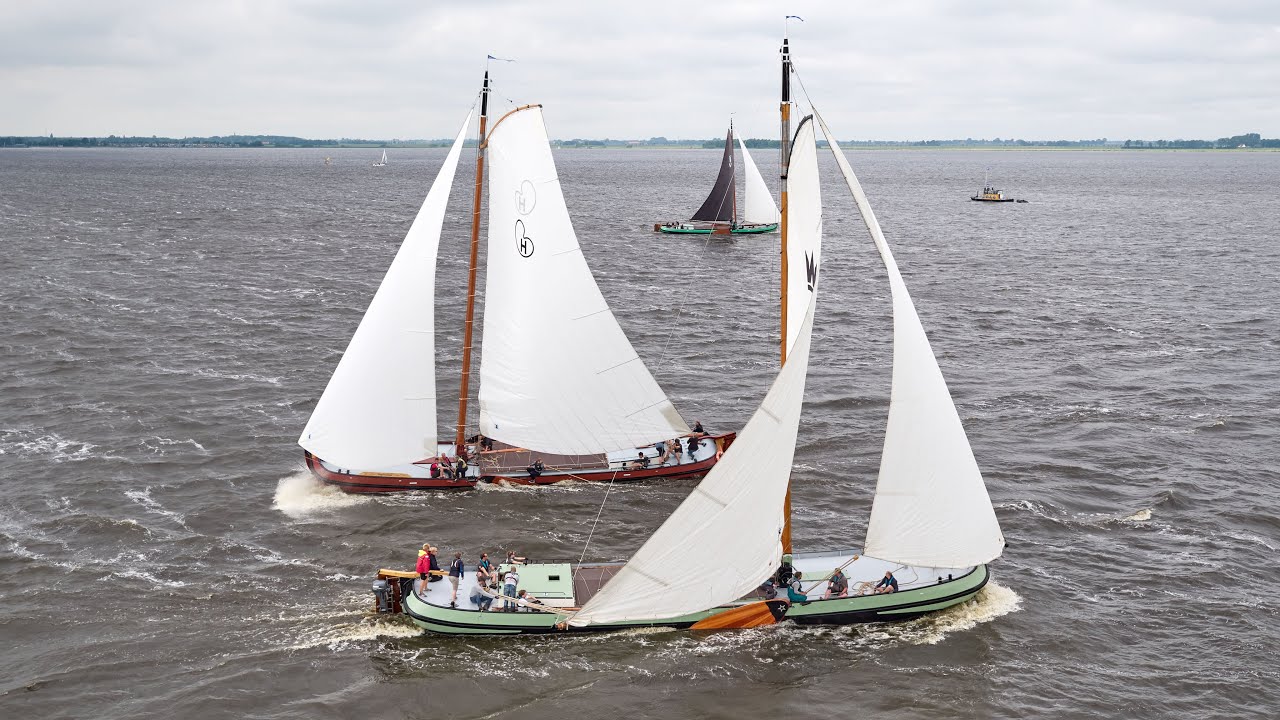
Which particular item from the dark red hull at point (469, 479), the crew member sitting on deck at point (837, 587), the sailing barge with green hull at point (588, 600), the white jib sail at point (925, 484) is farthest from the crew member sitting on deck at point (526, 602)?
the dark red hull at point (469, 479)

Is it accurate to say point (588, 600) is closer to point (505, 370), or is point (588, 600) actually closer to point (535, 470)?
point (535, 470)

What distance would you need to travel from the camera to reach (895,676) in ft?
91.7

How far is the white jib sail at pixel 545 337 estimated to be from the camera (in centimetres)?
3600

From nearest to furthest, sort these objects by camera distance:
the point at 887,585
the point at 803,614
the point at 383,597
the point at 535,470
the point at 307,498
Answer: the point at 803,614, the point at 887,585, the point at 383,597, the point at 535,470, the point at 307,498

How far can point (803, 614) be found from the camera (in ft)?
94.6

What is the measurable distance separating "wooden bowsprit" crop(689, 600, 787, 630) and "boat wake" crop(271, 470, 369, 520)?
50.9 feet

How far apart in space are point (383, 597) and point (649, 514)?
1157cm

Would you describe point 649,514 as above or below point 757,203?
below

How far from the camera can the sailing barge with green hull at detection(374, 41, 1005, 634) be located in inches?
1049

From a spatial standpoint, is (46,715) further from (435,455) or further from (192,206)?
(192,206)

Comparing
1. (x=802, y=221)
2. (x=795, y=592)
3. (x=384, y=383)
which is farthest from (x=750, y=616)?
(x=384, y=383)

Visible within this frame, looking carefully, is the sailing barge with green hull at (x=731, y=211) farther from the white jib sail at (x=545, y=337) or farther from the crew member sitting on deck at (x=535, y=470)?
the crew member sitting on deck at (x=535, y=470)

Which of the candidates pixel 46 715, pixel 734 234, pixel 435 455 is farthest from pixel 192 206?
pixel 46 715

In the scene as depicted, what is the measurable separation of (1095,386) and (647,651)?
3454cm
